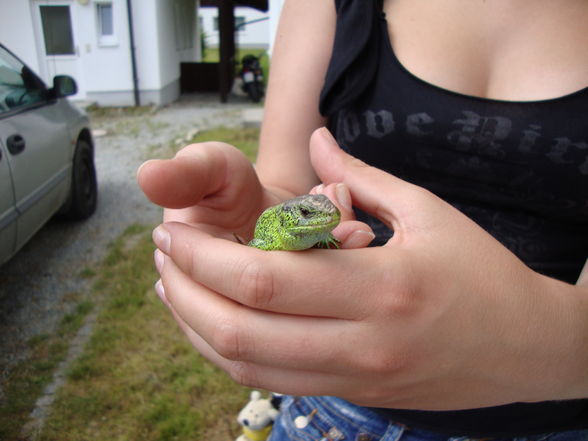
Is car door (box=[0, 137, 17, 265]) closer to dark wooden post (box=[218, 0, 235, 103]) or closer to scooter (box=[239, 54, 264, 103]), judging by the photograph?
dark wooden post (box=[218, 0, 235, 103])

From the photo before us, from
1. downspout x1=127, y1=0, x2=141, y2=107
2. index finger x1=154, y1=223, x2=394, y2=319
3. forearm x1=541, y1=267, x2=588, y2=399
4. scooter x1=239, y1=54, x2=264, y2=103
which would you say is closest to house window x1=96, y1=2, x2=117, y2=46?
downspout x1=127, y1=0, x2=141, y2=107

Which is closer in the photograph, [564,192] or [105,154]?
[564,192]

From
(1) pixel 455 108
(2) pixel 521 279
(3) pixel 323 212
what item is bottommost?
(2) pixel 521 279

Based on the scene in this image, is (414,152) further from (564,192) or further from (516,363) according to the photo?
(516,363)

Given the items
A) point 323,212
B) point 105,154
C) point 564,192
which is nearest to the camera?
point 323,212

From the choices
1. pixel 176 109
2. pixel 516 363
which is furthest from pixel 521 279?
pixel 176 109

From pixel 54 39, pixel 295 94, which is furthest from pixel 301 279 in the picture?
pixel 54 39
